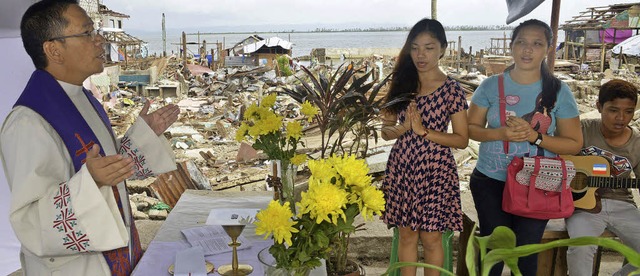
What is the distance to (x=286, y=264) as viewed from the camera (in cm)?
136

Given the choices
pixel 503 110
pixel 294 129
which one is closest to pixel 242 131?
pixel 294 129

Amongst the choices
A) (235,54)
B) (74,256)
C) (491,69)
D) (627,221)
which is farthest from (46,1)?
(235,54)

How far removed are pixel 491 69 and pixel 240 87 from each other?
34.7 feet

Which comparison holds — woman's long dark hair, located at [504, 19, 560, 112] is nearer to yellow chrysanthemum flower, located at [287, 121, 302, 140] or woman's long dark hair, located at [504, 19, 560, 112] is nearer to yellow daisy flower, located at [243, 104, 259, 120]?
yellow chrysanthemum flower, located at [287, 121, 302, 140]

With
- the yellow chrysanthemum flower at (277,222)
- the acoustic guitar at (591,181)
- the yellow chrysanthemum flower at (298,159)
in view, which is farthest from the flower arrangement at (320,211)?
the acoustic guitar at (591,181)

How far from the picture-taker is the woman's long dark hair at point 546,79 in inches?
90.4

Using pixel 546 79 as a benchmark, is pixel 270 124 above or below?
below

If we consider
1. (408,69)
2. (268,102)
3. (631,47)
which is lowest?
(268,102)

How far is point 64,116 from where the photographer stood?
181 cm

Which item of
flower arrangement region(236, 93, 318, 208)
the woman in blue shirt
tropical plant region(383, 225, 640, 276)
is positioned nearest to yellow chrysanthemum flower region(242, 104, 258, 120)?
flower arrangement region(236, 93, 318, 208)

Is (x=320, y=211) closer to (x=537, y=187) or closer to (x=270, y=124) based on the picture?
(x=270, y=124)

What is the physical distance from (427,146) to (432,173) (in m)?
0.12

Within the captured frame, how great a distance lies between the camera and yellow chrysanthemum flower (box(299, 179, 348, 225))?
1234mm

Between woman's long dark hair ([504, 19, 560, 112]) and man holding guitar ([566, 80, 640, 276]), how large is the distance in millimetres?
533
